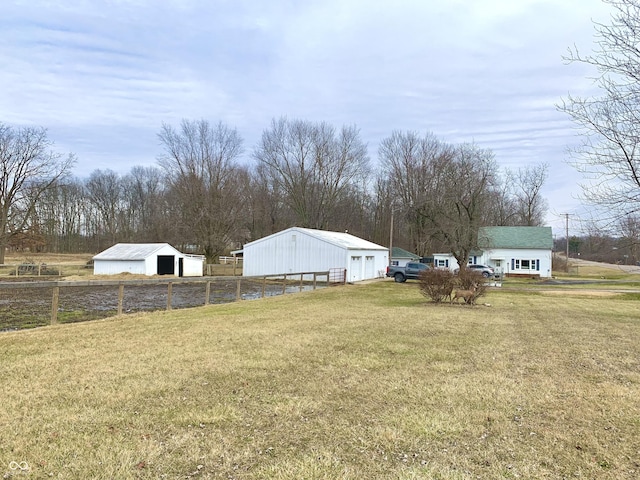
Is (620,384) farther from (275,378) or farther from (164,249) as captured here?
(164,249)

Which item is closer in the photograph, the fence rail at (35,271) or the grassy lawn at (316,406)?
the grassy lawn at (316,406)

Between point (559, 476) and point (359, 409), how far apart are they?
5.95ft

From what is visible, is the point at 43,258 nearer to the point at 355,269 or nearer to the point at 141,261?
the point at 141,261

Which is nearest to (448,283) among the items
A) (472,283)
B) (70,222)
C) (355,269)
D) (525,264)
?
(472,283)

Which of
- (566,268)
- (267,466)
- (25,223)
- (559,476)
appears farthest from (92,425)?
(566,268)

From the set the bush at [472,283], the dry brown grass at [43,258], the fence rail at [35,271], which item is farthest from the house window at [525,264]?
the dry brown grass at [43,258]

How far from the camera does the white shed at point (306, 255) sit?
32.2 metres

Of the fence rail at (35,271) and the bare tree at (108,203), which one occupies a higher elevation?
the bare tree at (108,203)

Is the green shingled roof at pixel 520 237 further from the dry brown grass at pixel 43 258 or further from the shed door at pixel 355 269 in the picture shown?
the dry brown grass at pixel 43 258

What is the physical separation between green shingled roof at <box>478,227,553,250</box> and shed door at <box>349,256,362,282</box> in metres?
15.2

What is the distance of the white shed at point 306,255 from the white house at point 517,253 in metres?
12.1

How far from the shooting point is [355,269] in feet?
110

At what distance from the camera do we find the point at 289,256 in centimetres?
3431

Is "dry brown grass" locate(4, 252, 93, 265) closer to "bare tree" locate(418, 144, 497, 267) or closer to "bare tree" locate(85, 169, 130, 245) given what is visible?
"bare tree" locate(85, 169, 130, 245)
